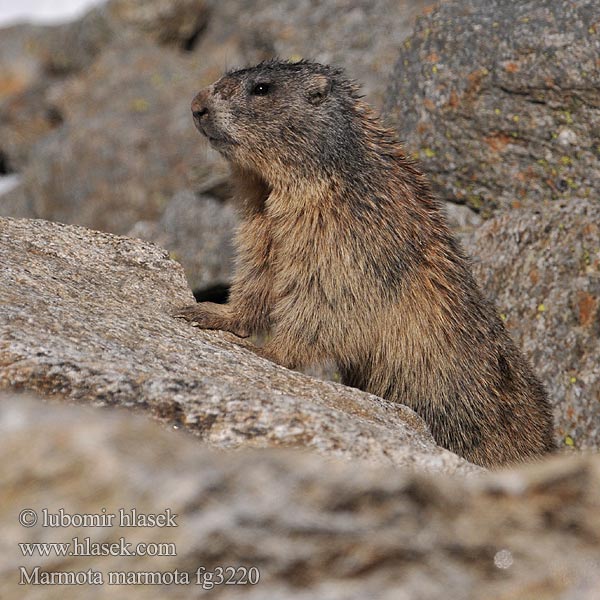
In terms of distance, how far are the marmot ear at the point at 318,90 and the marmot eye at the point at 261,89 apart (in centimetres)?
41

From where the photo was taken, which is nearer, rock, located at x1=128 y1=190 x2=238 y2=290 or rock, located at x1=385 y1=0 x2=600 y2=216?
rock, located at x1=385 y1=0 x2=600 y2=216

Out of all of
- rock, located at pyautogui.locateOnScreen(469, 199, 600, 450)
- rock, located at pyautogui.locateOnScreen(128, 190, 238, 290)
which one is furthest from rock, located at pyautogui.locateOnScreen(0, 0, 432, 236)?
rock, located at pyautogui.locateOnScreen(469, 199, 600, 450)

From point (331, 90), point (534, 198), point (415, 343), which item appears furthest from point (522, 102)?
point (415, 343)

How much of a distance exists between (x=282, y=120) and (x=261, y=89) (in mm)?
407

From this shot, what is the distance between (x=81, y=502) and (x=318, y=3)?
17.1m

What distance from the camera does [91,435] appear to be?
3.44 metres

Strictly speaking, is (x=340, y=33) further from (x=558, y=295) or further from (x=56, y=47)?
(x=56, y=47)

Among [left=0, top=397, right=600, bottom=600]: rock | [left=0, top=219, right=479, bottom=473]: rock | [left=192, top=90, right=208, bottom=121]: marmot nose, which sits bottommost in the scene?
[left=0, top=219, right=479, bottom=473]: rock

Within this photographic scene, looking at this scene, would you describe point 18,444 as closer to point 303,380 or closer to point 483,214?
point 303,380

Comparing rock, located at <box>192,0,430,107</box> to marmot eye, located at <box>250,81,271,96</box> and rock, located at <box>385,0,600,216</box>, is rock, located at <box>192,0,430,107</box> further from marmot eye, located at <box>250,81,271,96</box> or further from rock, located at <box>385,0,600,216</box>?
marmot eye, located at <box>250,81,271,96</box>

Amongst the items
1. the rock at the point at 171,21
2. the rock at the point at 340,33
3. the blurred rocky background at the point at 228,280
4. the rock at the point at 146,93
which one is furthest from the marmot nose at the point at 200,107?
the rock at the point at 171,21

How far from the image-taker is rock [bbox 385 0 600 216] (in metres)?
11.6

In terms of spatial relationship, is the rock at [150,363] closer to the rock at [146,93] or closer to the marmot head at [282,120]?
the marmot head at [282,120]

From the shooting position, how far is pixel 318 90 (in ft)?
31.1
